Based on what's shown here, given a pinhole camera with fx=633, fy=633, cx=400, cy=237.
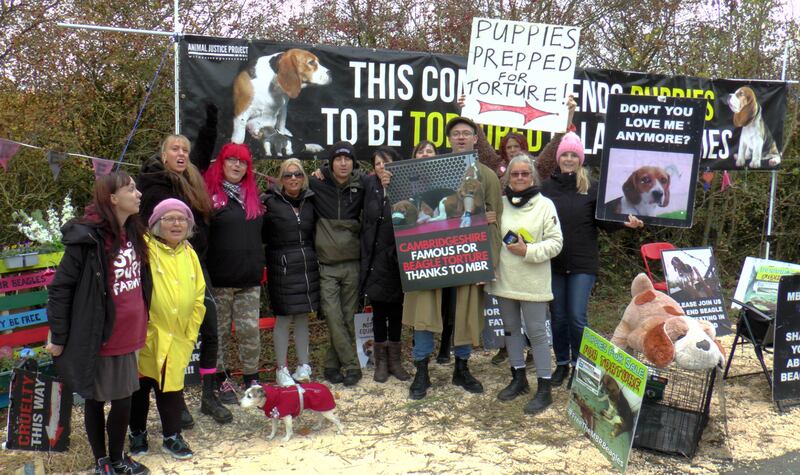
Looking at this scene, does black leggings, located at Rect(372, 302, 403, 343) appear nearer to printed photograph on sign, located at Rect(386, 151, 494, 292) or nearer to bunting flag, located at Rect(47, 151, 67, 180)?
printed photograph on sign, located at Rect(386, 151, 494, 292)

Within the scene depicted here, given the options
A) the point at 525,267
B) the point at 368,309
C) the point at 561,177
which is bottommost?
the point at 368,309

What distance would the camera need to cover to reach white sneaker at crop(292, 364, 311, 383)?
486cm

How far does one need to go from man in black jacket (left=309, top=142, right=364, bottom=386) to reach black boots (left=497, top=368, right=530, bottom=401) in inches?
45.0

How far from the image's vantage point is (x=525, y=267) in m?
4.42

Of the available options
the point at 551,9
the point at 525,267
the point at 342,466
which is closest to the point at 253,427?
the point at 342,466

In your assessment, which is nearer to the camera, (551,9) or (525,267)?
(525,267)

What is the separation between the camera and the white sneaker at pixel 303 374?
4855 mm

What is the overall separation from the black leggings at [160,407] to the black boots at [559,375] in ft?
9.01

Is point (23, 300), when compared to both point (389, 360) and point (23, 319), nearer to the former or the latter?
point (23, 319)

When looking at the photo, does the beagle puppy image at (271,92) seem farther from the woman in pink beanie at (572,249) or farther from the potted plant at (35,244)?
the woman in pink beanie at (572,249)

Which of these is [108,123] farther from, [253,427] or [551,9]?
[551,9]

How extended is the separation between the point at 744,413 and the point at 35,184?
6.39m

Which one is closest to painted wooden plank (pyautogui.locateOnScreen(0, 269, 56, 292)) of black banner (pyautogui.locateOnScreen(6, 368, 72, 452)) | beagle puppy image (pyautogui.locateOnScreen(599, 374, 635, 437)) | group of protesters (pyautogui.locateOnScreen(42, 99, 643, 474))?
black banner (pyautogui.locateOnScreen(6, 368, 72, 452))

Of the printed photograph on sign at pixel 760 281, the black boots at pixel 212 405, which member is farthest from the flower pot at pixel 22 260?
the printed photograph on sign at pixel 760 281
